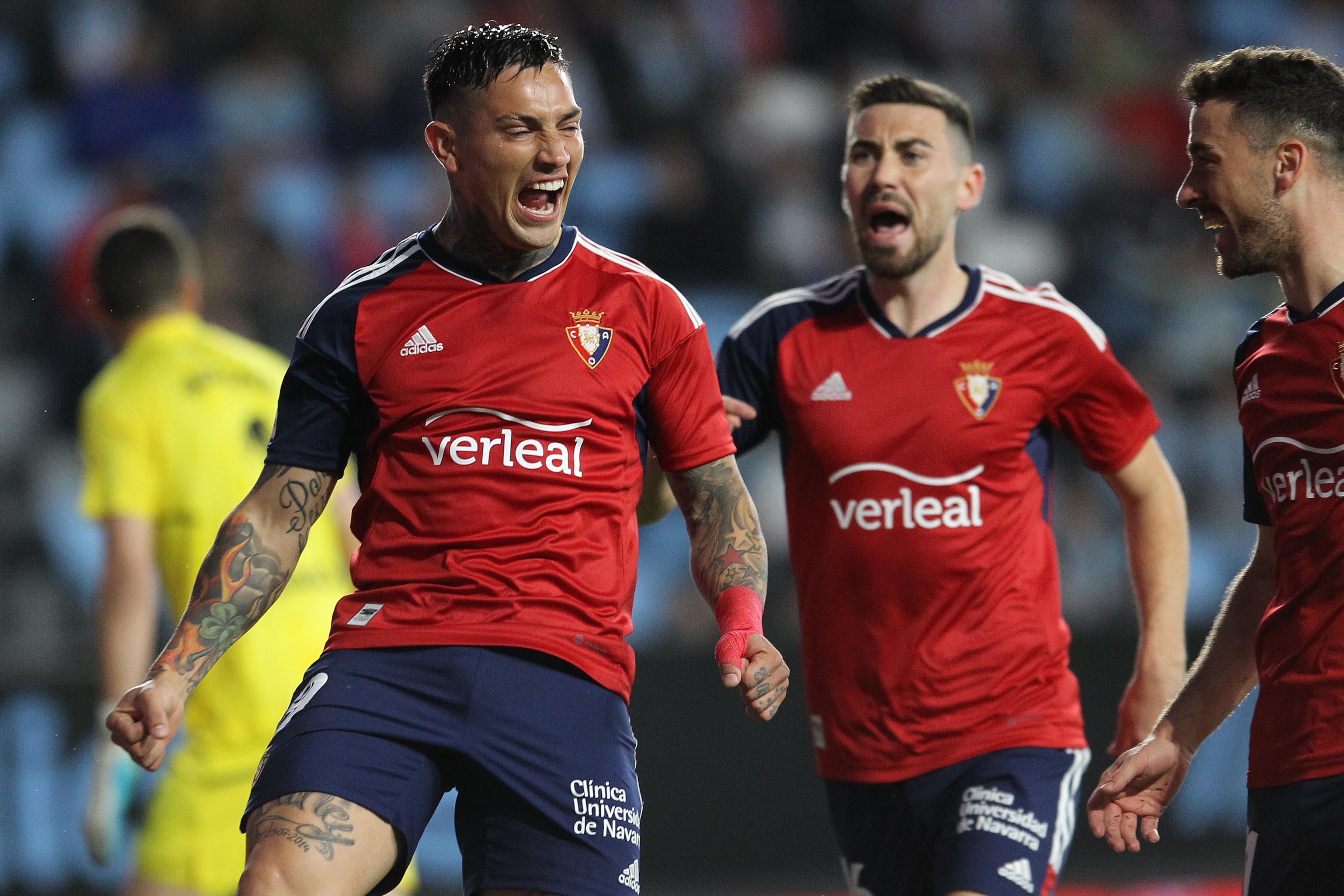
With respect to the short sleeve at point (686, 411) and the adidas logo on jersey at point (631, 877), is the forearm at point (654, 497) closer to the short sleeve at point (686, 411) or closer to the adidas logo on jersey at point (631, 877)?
the short sleeve at point (686, 411)

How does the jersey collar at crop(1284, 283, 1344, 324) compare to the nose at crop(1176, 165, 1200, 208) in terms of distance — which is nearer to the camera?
the jersey collar at crop(1284, 283, 1344, 324)

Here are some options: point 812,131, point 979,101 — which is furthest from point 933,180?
point 979,101

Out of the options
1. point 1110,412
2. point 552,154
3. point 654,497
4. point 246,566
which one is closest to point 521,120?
point 552,154

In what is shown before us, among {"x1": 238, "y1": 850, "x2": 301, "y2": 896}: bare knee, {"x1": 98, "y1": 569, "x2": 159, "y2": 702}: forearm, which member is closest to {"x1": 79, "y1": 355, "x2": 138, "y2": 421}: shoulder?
{"x1": 98, "y1": 569, "x2": 159, "y2": 702}: forearm

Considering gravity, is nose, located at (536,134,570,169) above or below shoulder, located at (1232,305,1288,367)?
above

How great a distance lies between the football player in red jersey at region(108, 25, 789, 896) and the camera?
3619 millimetres

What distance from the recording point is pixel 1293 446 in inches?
148

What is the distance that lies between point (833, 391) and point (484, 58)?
5.05ft

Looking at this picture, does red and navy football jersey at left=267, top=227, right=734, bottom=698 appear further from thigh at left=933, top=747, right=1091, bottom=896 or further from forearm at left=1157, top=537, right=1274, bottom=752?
forearm at left=1157, top=537, right=1274, bottom=752

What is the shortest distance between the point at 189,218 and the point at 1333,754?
8.19m

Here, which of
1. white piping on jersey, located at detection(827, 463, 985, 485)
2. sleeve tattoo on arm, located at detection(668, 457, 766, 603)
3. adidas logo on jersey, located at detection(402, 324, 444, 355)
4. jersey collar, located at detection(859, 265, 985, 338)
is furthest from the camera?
jersey collar, located at detection(859, 265, 985, 338)

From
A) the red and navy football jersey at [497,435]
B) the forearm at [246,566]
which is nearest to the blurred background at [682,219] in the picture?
the forearm at [246,566]

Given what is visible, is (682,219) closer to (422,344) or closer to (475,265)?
(475,265)

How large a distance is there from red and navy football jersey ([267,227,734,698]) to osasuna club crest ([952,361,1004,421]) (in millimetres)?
1114
